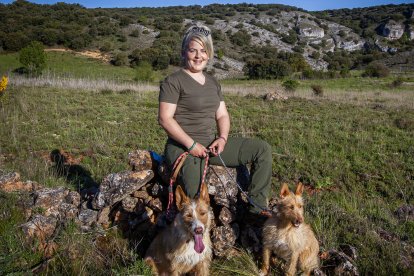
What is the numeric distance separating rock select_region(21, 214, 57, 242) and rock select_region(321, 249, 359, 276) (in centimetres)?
316

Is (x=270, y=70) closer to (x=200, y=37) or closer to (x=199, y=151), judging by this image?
(x=200, y=37)

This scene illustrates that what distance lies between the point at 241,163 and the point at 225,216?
2.14 feet

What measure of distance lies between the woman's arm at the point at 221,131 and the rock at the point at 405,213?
3.17 metres

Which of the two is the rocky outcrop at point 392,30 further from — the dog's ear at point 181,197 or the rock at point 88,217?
the dog's ear at point 181,197

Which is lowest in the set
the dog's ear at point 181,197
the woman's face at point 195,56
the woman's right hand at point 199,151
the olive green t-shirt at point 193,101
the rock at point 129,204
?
the rock at point 129,204

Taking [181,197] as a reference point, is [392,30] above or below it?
above

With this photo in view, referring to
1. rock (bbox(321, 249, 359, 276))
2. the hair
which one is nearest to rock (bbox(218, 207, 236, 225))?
rock (bbox(321, 249, 359, 276))

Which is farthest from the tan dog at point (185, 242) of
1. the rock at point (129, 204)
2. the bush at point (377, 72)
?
the bush at point (377, 72)

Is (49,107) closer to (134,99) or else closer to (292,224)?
(134,99)

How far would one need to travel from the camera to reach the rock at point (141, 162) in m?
4.46

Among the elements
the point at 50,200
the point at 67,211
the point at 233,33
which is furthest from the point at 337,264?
the point at 233,33

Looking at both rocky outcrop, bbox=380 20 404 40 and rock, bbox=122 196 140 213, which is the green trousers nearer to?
rock, bbox=122 196 140 213

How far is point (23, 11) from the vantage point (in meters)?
52.2

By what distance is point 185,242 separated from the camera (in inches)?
127
